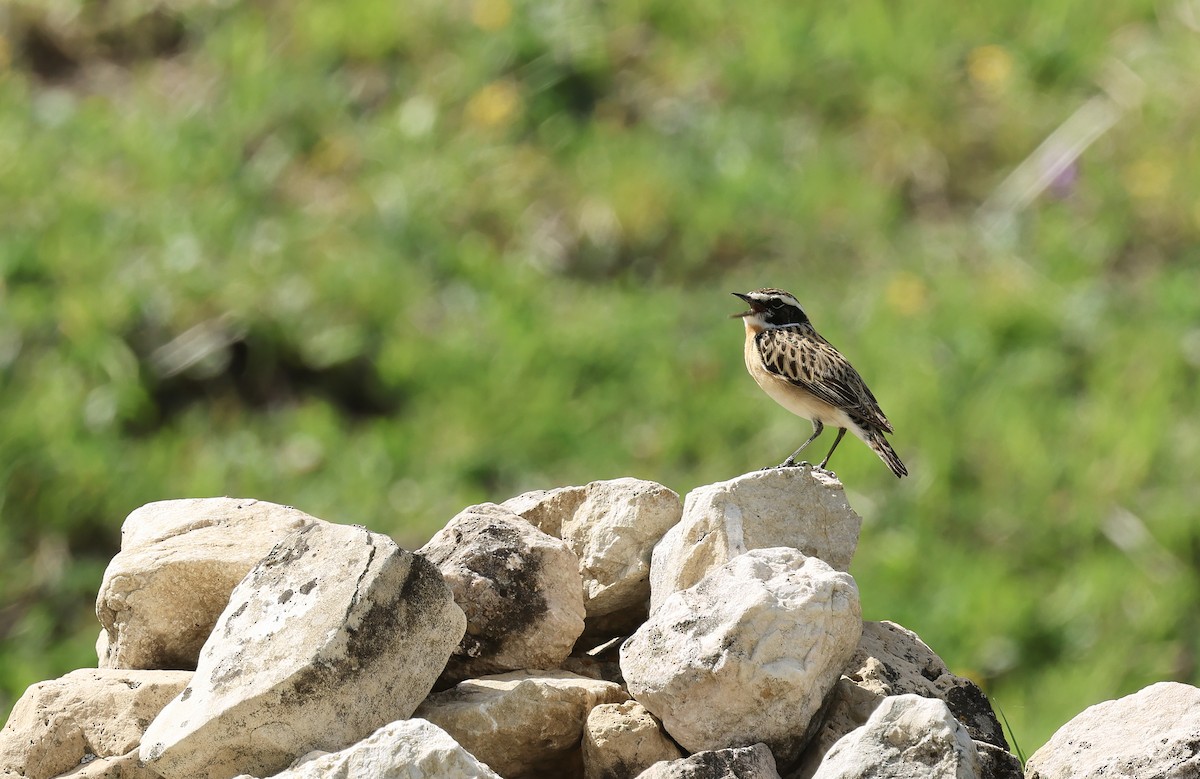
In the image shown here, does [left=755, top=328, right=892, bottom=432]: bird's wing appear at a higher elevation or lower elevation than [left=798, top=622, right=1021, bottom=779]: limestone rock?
higher

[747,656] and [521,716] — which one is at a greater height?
[747,656]

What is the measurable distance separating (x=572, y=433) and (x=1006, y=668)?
331cm

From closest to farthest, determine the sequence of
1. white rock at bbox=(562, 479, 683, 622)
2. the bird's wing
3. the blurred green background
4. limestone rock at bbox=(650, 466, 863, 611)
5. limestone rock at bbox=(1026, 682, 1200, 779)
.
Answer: limestone rock at bbox=(1026, 682, 1200, 779), limestone rock at bbox=(650, 466, 863, 611), white rock at bbox=(562, 479, 683, 622), the bird's wing, the blurred green background

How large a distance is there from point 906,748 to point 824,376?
9.60ft

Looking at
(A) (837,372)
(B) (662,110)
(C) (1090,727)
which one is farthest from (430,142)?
(C) (1090,727)

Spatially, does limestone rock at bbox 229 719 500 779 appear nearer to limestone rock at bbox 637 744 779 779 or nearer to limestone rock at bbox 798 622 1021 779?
limestone rock at bbox 637 744 779 779

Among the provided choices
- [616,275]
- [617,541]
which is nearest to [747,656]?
[617,541]

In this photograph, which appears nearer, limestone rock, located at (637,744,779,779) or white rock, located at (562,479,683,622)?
limestone rock, located at (637,744,779,779)

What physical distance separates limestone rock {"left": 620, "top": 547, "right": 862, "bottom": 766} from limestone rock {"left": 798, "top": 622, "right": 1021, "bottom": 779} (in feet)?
0.67

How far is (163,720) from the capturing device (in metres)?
5.77

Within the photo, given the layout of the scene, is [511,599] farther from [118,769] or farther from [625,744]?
[118,769]

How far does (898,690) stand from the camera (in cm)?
638

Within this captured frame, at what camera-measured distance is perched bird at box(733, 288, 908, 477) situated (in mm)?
7996

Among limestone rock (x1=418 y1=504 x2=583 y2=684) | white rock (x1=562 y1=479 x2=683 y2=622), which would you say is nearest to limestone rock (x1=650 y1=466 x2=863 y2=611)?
white rock (x1=562 y1=479 x2=683 y2=622)
